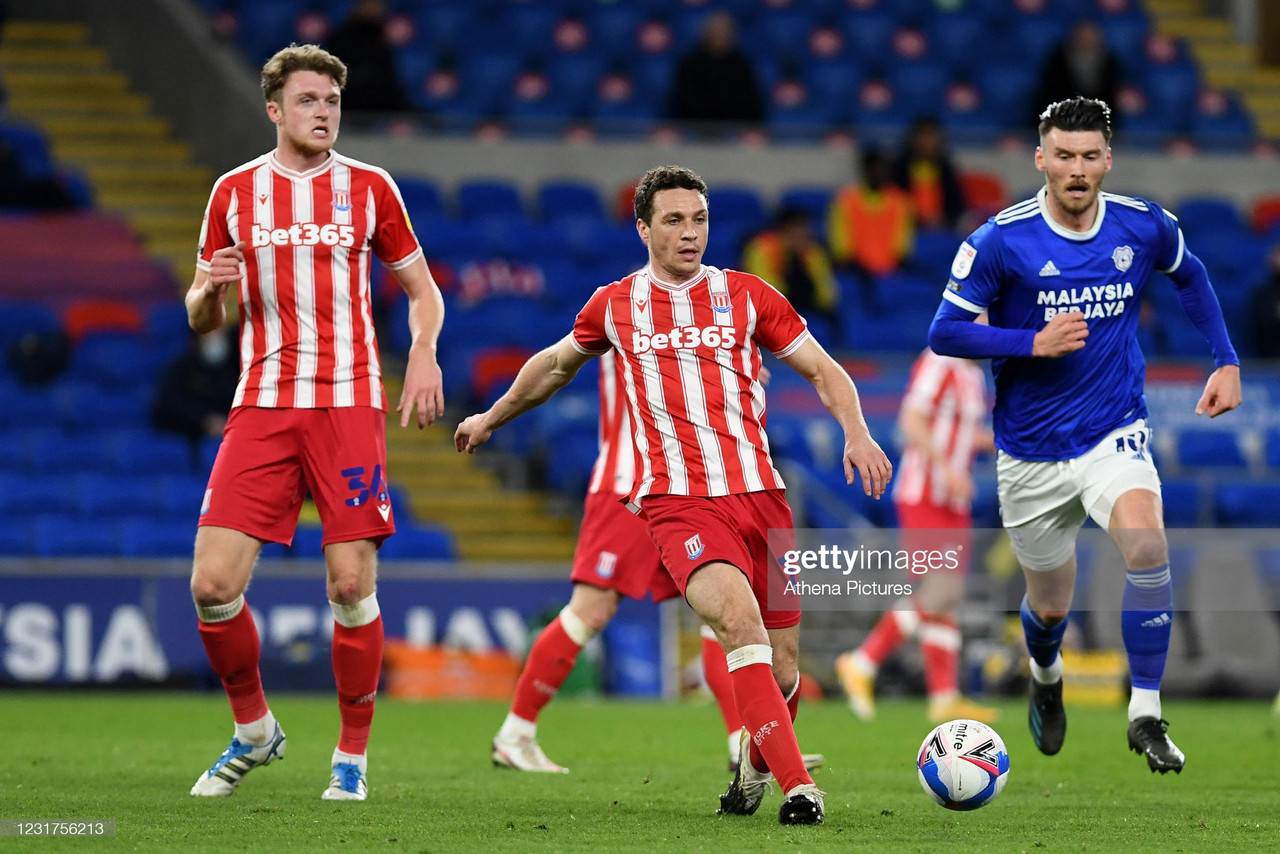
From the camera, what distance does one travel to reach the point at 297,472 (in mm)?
6312

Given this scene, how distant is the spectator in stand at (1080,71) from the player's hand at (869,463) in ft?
43.9

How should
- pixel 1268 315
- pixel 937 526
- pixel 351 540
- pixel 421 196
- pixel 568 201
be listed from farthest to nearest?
pixel 568 201
pixel 421 196
pixel 1268 315
pixel 937 526
pixel 351 540

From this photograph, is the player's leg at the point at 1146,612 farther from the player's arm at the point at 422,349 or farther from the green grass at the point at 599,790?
the player's arm at the point at 422,349

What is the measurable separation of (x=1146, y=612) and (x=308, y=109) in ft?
11.8

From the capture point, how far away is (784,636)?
5.97m

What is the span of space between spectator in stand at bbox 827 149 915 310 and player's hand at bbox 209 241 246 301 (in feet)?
35.6

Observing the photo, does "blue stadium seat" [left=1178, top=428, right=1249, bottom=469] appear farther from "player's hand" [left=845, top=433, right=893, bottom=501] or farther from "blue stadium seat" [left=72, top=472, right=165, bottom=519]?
"player's hand" [left=845, top=433, right=893, bottom=501]

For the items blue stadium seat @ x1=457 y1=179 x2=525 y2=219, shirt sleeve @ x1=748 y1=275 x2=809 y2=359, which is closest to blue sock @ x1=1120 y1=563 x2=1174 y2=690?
shirt sleeve @ x1=748 y1=275 x2=809 y2=359

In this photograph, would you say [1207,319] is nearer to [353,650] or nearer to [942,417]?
[353,650]

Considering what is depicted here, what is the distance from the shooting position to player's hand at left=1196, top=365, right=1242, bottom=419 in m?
6.72

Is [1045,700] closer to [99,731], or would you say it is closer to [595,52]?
[99,731]

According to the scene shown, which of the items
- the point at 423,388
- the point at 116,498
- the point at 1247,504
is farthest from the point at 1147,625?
the point at 116,498

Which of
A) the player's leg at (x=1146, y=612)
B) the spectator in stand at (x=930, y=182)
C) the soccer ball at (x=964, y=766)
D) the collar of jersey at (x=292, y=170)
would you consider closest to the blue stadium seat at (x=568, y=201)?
the spectator in stand at (x=930, y=182)

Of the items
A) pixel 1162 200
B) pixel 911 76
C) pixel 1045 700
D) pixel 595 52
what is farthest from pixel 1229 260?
pixel 1045 700
